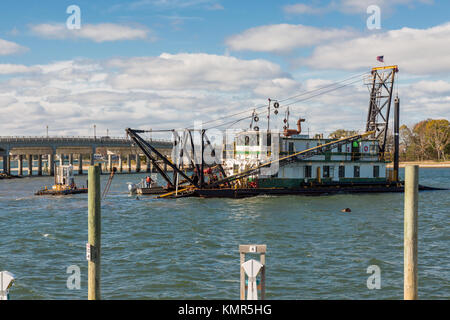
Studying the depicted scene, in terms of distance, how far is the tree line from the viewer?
463ft

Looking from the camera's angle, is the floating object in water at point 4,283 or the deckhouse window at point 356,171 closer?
the floating object in water at point 4,283

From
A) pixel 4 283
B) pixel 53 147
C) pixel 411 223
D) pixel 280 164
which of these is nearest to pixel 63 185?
pixel 280 164

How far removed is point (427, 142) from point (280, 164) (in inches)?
4390

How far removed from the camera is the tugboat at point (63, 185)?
175 feet

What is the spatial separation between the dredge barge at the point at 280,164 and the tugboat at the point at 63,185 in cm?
1042

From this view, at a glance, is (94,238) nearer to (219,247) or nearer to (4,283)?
(4,283)

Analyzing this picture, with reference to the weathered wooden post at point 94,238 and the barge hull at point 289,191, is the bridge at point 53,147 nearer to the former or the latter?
the barge hull at point 289,191

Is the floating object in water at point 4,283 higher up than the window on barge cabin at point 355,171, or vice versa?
the window on barge cabin at point 355,171

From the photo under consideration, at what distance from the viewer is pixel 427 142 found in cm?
14425

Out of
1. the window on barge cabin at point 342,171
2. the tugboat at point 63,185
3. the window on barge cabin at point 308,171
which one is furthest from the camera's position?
the tugboat at point 63,185

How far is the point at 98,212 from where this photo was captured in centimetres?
1249

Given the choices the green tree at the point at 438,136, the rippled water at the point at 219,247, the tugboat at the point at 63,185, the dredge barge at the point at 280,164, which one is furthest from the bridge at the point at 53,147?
the green tree at the point at 438,136
